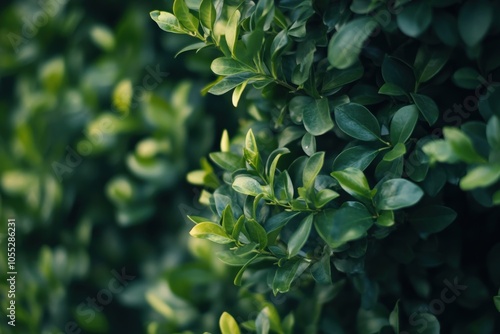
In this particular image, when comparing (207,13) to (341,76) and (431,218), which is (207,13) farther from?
(431,218)

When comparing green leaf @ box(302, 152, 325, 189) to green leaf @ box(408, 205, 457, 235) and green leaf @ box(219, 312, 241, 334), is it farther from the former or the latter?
green leaf @ box(219, 312, 241, 334)

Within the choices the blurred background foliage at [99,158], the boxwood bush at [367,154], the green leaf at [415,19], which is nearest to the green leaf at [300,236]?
the boxwood bush at [367,154]

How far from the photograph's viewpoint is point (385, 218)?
3.14 ft

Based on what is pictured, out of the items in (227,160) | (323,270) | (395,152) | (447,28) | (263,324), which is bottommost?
(263,324)

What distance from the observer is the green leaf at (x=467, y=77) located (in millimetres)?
977

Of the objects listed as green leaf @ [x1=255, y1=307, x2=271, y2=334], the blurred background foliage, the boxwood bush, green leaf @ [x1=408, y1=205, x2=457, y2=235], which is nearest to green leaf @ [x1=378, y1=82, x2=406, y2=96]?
the boxwood bush

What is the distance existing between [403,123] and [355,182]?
12 cm

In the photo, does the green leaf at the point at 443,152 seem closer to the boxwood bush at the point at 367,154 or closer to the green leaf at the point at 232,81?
the boxwood bush at the point at 367,154

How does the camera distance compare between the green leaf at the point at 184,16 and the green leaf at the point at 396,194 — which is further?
the green leaf at the point at 184,16

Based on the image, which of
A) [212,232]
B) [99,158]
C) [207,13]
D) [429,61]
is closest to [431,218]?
[429,61]

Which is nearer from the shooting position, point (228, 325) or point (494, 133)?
point (494, 133)

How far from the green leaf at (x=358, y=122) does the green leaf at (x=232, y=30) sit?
210mm

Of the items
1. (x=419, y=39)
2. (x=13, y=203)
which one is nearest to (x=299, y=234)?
(x=419, y=39)

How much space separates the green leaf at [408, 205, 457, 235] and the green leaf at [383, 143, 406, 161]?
16 centimetres
